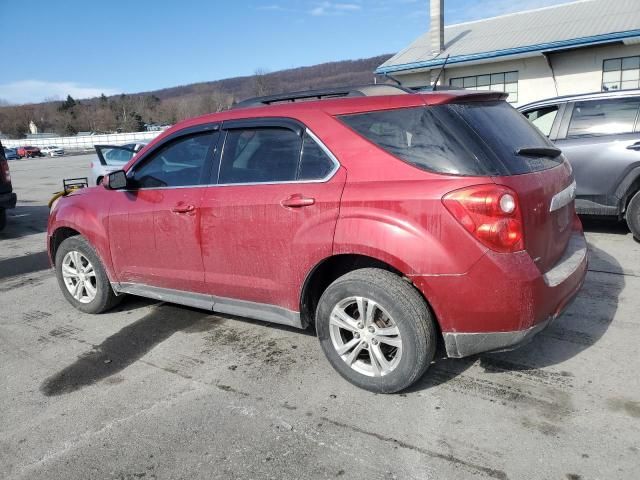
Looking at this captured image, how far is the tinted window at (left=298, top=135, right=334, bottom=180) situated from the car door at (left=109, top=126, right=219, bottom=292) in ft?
2.70

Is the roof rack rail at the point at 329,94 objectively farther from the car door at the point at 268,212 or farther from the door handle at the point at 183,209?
the door handle at the point at 183,209

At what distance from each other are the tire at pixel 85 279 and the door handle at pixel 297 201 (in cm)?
221

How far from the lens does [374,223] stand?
2.97 m

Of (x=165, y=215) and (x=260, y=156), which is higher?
(x=260, y=156)

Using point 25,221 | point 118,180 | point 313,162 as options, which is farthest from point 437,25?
point 313,162

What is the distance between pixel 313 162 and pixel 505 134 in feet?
3.81

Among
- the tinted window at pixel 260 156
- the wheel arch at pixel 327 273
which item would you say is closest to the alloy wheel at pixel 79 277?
the tinted window at pixel 260 156

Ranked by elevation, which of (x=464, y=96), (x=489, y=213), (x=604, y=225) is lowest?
(x=604, y=225)

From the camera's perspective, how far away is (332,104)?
3.32 m

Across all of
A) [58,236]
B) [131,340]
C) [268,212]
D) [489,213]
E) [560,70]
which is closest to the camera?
[489,213]

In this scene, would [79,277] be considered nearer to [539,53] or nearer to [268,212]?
[268,212]

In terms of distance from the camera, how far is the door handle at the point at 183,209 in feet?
12.5

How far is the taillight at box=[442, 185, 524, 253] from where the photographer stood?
272 cm

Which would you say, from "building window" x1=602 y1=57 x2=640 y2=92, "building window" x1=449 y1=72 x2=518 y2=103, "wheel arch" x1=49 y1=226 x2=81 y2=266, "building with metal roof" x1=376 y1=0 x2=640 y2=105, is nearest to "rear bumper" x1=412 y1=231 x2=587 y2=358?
"wheel arch" x1=49 y1=226 x2=81 y2=266
